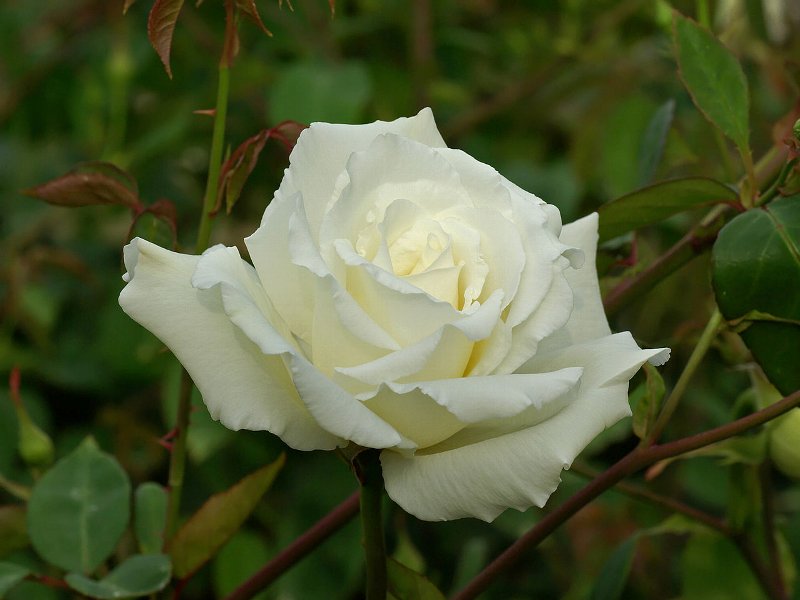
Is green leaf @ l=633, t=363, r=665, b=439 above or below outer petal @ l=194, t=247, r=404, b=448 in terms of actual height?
below

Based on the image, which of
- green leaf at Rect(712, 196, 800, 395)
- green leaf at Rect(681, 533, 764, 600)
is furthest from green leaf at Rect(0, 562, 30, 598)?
green leaf at Rect(681, 533, 764, 600)

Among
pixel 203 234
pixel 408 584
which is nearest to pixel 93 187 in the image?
pixel 203 234

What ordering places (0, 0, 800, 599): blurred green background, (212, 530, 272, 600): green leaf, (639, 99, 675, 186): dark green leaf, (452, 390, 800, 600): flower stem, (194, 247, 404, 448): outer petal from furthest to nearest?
(0, 0, 800, 599): blurred green background
(212, 530, 272, 600): green leaf
(639, 99, 675, 186): dark green leaf
(452, 390, 800, 600): flower stem
(194, 247, 404, 448): outer petal

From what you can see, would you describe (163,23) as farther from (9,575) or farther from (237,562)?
(237,562)

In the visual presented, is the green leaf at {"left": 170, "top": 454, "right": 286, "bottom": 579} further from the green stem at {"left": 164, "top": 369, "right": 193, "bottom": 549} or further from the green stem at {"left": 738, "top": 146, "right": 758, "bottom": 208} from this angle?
the green stem at {"left": 738, "top": 146, "right": 758, "bottom": 208}

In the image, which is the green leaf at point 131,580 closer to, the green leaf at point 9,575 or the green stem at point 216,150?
the green leaf at point 9,575

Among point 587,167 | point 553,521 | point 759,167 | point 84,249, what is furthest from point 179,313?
point 587,167

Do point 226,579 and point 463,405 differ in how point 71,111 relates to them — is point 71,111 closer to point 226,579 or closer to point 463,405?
point 226,579
